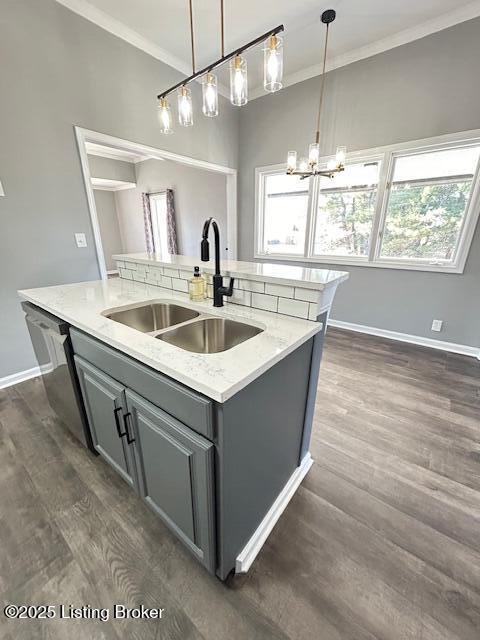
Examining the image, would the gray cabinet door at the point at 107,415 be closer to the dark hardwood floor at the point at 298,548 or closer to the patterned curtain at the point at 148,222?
the dark hardwood floor at the point at 298,548

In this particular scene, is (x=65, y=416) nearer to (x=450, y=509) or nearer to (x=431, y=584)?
(x=431, y=584)

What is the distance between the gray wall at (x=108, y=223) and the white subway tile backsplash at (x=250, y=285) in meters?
6.90

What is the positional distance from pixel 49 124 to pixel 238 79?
1.91 metres

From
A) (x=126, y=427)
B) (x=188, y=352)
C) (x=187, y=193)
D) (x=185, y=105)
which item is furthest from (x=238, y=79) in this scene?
(x=187, y=193)

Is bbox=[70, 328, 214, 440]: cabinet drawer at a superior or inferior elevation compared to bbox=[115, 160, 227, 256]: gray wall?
inferior

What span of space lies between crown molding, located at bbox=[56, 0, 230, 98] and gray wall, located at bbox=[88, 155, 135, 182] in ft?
12.1

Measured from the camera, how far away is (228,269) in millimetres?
1446

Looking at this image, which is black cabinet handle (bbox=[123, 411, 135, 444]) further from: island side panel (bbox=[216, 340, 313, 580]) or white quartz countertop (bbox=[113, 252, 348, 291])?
white quartz countertop (bbox=[113, 252, 348, 291])

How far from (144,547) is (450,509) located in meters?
1.55

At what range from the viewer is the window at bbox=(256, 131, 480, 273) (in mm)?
2705

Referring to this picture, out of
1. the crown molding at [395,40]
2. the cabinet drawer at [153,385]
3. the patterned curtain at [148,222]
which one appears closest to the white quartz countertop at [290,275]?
the cabinet drawer at [153,385]

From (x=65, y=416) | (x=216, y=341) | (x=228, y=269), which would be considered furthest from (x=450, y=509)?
(x=65, y=416)

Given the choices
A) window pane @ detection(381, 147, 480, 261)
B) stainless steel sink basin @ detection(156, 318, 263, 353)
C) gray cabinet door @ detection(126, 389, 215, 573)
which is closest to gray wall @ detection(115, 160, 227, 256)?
window pane @ detection(381, 147, 480, 261)

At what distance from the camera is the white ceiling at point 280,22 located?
225cm
